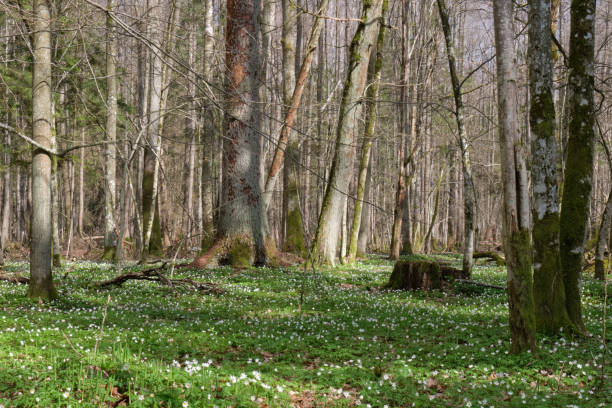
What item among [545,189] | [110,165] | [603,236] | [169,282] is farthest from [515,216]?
[110,165]

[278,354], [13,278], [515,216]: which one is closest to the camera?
[515,216]

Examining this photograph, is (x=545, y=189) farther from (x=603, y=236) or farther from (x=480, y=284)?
(x=603, y=236)

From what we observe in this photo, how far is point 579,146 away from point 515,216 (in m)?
2.79

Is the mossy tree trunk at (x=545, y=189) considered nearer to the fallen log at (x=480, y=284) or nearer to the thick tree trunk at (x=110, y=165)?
the fallen log at (x=480, y=284)

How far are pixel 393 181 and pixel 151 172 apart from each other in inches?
1158

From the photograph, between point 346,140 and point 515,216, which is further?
point 346,140

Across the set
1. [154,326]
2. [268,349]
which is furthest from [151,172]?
[268,349]

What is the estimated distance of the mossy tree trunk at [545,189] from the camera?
6.93 meters

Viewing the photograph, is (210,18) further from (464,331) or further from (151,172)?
(464,331)

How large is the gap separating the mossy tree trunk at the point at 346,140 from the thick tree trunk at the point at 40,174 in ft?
28.5

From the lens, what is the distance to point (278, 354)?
248 inches

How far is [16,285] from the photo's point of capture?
36.8 feet

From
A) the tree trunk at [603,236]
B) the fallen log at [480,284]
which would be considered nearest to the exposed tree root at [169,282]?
the fallen log at [480,284]

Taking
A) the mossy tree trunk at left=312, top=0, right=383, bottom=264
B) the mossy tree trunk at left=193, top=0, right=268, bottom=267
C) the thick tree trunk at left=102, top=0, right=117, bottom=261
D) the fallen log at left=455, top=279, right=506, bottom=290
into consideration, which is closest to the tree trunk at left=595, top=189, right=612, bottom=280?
the fallen log at left=455, top=279, right=506, bottom=290
